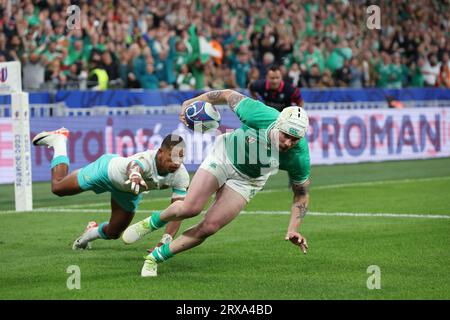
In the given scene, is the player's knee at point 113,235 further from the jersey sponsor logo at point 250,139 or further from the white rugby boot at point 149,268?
the jersey sponsor logo at point 250,139

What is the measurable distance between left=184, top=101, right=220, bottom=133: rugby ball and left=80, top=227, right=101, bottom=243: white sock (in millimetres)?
2336

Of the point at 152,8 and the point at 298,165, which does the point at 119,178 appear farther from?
the point at 152,8

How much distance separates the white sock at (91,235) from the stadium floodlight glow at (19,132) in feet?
14.4

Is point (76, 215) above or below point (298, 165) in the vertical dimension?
below

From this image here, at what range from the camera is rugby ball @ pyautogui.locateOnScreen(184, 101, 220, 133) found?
10.7 m

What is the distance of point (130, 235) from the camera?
10797mm

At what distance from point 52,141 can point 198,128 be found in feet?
10.6

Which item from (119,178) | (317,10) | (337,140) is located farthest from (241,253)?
(317,10)

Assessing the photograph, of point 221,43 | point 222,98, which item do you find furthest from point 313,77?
point 222,98

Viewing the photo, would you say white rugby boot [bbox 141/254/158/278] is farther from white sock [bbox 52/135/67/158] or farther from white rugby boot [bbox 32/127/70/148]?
white rugby boot [bbox 32/127/70/148]

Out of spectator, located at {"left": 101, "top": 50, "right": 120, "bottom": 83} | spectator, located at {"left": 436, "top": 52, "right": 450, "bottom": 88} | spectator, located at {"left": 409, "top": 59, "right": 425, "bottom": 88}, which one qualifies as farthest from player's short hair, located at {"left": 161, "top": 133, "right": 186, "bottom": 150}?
spectator, located at {"left": 436, "top": 52, "right": 450, "bottom": 88}

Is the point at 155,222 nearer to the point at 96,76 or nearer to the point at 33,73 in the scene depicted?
the point at 33,73

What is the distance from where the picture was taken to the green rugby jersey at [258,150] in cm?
1039

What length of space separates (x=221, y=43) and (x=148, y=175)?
17.3 metres
